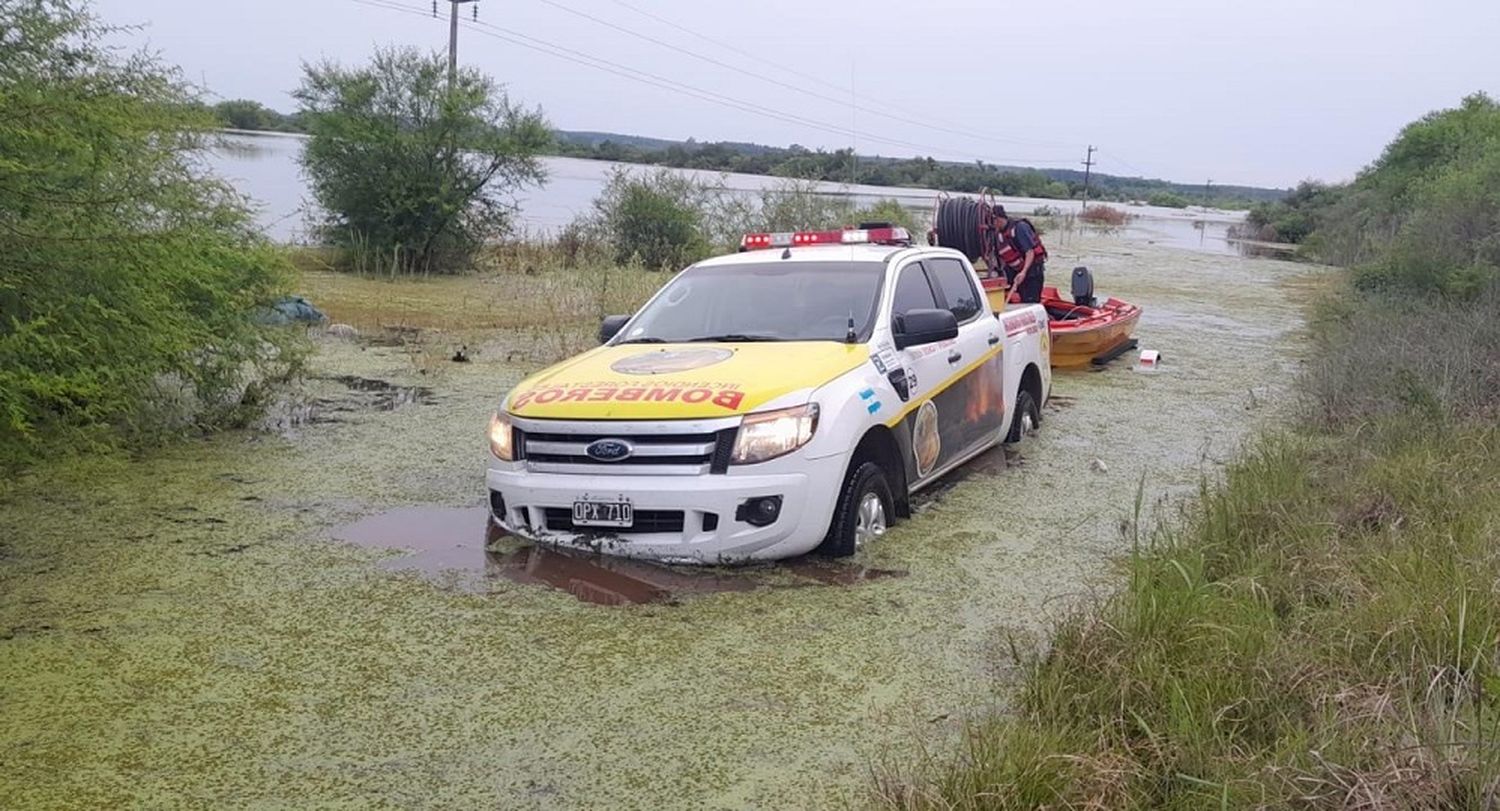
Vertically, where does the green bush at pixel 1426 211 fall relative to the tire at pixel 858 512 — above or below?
above

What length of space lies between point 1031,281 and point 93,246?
9.40m

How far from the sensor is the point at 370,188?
23.5 meters

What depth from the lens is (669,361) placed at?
6.17 meters

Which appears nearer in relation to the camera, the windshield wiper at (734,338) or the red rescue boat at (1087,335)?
the windshield wiper at (734,338)

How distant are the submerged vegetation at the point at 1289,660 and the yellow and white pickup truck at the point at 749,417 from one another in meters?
1.39

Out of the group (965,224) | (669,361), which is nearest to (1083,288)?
(965,224)

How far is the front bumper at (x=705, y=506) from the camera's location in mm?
5332

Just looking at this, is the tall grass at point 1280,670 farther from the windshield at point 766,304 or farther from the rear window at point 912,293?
the windshield at point 766,304

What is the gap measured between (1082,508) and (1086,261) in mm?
29138

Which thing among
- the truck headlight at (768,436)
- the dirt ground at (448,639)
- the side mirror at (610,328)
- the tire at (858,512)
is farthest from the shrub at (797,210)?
the truck headlight at (768,436)

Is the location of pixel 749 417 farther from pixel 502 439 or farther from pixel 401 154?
pixel 401 154

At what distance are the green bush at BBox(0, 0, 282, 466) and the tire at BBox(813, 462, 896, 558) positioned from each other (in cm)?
353

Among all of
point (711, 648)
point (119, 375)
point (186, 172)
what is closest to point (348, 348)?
point (186, 172)

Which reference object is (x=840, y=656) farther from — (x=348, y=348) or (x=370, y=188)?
(x=370, y=188)
